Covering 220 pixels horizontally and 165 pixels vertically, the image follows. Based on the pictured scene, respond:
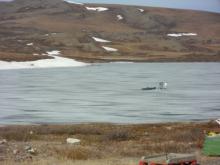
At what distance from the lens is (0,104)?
121ft

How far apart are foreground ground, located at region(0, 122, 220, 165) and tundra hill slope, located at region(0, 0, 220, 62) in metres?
67.9

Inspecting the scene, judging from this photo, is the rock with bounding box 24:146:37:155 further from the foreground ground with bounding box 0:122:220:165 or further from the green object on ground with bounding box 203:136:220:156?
the green object on ground with bounding box 203:136:220:156

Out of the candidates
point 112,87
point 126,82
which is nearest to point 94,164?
point 112,87

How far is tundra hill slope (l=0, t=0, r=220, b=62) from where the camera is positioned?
11594cm

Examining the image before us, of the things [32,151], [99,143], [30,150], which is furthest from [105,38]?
[32,151]

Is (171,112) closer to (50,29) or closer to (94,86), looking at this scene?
(94,86)

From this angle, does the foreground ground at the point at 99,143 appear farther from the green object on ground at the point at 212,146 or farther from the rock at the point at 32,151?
the green object on ground at the point at 212,146

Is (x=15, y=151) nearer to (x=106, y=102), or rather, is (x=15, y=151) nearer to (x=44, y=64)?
(x=106, y=102)

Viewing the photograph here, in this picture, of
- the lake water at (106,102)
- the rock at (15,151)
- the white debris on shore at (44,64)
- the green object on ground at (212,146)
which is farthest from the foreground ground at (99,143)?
the white debris on shore at (44,64)

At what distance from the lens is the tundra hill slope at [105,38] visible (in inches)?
4564

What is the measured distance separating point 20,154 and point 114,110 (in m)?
15.6

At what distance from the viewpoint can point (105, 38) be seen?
15588cm

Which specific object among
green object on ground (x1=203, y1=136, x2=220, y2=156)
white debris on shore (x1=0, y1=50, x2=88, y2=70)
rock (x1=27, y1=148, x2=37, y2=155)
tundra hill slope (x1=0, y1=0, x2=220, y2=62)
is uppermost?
tundra hill slope (x1=0, y1=0, x2=220, y2=62)

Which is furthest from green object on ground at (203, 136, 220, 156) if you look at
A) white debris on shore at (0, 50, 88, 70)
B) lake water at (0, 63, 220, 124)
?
white debris on shore at (0, 50, 88, 70)
